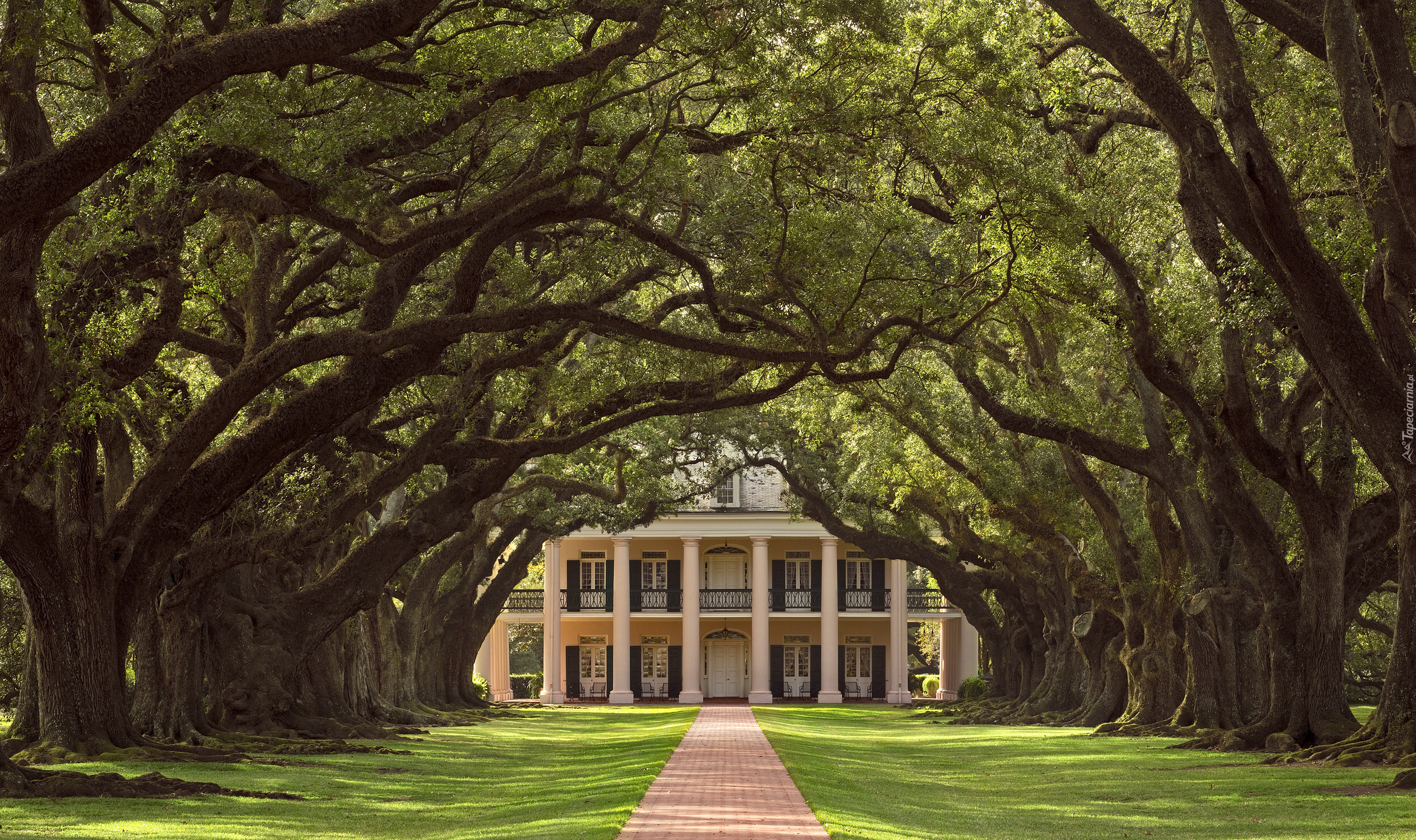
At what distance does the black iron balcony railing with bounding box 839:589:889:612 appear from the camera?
5191 cm

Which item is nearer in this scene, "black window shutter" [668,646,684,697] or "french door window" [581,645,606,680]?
"black window shutter" [668,646,684,697]

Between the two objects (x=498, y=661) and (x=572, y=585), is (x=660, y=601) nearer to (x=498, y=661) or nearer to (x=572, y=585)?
(x=572, y=585)

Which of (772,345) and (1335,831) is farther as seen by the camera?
(772,345)

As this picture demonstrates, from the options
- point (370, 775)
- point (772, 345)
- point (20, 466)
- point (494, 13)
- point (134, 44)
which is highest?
point (494, 13)

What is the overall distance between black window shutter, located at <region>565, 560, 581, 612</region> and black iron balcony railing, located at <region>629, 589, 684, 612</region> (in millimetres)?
2044

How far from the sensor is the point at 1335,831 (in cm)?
1022

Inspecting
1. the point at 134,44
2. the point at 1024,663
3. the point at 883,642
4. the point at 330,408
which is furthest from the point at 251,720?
the point at 883,642

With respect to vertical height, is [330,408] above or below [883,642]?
above

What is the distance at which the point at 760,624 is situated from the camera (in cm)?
4969

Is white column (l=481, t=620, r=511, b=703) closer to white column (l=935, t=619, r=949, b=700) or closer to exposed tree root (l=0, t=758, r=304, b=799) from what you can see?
white column (l=935, t=619, r=949, b=700)

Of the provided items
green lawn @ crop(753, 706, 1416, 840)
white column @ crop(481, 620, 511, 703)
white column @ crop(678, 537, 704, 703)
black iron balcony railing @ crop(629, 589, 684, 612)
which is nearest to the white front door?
white column @ crop(678, 537, 704, 703)

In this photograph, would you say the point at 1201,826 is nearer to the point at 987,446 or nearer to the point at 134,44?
the point at 134,44

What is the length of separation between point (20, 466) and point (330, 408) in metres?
2.82

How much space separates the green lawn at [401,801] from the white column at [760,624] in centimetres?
2620
